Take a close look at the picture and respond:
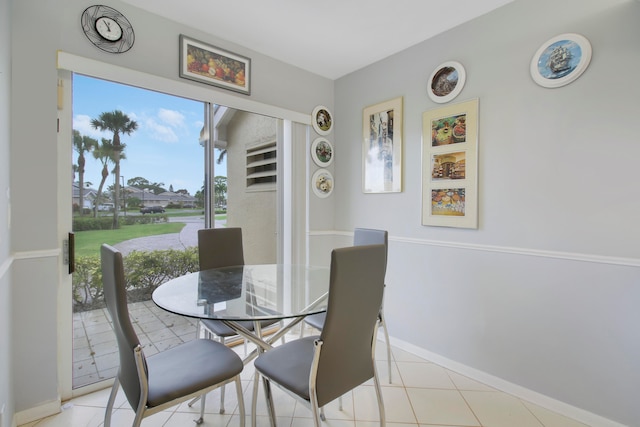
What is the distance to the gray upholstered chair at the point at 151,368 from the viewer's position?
3.80 ft

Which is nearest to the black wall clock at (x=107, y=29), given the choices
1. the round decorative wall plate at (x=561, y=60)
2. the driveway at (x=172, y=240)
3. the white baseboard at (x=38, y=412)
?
the driveway at (x=172, y=240)

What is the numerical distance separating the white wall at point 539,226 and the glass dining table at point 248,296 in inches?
42.9

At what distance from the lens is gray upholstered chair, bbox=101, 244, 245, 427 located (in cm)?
116

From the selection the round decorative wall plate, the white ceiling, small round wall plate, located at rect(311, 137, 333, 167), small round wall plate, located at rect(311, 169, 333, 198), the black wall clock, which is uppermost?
the white ceiling

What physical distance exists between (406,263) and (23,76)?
2962 mm

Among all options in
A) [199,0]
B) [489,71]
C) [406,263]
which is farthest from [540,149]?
[199,0]

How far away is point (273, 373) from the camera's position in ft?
4.63

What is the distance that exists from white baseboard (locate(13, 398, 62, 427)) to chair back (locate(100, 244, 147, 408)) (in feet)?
3.39

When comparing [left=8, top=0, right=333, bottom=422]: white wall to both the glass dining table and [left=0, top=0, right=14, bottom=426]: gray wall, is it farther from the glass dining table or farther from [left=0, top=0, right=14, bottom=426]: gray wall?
the glass dining table

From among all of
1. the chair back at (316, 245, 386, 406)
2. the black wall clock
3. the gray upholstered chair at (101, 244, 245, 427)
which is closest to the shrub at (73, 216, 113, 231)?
the gray upholstered chair at (101, 244, 245, 427)

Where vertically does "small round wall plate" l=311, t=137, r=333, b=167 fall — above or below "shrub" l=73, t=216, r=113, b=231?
above

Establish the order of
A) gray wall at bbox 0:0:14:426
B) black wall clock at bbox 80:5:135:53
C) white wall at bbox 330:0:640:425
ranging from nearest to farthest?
gray wall at bbox 0:0:14:426
white wall at bbox 330:0:640:425
black wall clock at bbox 80:5:135:53

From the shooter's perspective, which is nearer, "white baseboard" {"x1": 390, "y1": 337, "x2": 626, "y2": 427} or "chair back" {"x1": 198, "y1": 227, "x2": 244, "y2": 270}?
"white baseboard" {"x1": 390, "y1": 337, "x2": 626, "y2": 427}

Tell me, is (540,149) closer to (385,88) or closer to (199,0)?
(385,88)
